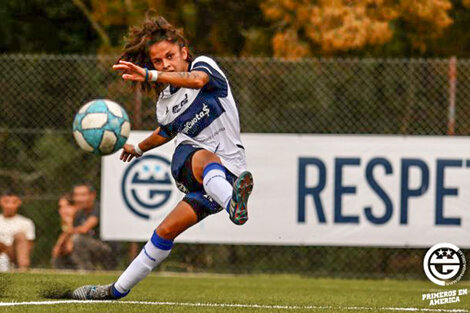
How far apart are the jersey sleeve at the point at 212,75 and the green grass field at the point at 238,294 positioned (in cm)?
146

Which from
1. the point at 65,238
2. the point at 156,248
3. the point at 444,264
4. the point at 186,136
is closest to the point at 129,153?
the point at 186,136

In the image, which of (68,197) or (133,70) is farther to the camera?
(68,197)

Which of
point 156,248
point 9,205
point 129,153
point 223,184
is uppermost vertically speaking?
point 223,184

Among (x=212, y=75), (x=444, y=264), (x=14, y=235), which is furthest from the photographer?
(x=14, y=235)

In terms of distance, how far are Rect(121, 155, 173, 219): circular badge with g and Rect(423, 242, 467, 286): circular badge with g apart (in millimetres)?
2901

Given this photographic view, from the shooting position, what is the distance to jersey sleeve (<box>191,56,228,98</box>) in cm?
635

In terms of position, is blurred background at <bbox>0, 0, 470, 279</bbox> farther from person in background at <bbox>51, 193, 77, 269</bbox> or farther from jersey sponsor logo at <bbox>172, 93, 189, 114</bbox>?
jersey sponsor logo at <bbox>172, 93, 189, 114</bbox>

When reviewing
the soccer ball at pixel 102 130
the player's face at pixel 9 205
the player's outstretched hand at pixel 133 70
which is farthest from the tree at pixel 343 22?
the player's outstretched hand at pixel 133 70

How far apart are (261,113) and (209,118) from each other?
4593 millimetres

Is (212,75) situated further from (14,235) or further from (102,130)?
(14,235)

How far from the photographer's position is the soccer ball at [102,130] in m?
8.07

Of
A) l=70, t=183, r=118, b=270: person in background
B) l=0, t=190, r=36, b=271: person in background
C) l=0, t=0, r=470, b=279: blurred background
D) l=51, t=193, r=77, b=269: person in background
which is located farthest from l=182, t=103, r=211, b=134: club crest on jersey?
l=0, t=190, r=36, b=271: person in background

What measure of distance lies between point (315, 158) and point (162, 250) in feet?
14.4

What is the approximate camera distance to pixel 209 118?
258 inches
